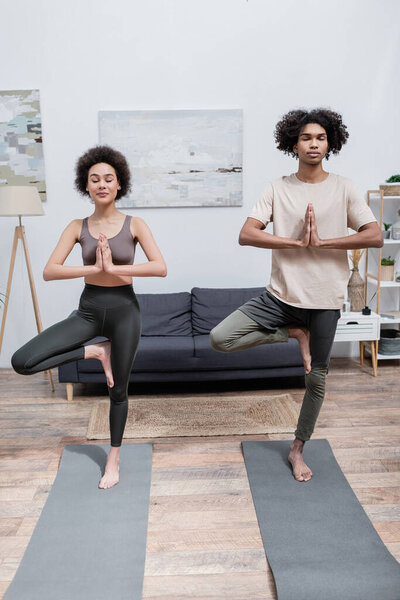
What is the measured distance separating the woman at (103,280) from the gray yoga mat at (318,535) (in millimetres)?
769

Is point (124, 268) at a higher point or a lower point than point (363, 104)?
lower

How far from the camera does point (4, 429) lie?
320 centimetres

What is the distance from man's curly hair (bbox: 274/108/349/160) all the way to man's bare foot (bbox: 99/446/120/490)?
1713mm

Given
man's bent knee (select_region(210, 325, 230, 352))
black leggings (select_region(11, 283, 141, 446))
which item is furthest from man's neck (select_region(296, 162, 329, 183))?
black leggings (select_region(11, 283, 141, 446))

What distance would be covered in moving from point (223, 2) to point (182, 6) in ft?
1.03

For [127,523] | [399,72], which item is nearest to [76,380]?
[127,523]

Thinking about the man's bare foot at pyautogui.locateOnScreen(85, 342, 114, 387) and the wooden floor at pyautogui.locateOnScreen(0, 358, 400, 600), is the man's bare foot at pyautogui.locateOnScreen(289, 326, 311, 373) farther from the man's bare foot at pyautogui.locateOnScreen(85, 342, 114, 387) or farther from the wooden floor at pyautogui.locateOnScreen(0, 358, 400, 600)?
the man's bare foot at pyautogui.locateOnScreen(85, 342, 114, 387)

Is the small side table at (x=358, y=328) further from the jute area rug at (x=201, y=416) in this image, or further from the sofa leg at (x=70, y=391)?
the sofa leg at (x=70, y=391)

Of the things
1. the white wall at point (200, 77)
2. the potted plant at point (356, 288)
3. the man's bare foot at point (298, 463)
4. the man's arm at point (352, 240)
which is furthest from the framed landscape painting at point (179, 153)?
the man's bare foot at point (298, 463)

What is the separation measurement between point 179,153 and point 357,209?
2119mm

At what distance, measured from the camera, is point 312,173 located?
2.42 meters

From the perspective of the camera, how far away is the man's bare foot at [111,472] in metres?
2.50

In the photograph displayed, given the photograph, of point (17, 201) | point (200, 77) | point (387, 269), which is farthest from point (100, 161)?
point (387, 269)

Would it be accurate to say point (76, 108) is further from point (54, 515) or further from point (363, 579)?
point (363, 579)
